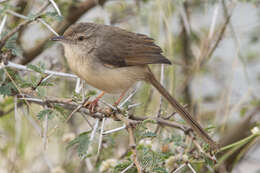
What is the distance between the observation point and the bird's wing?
3.61 metres

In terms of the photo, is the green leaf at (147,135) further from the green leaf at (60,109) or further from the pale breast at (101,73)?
the pale breast at (101,73)

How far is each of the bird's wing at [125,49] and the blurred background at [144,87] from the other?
0.65 ft

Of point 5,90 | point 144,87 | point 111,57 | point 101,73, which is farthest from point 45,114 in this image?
point 144,87

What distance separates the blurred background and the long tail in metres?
0.07

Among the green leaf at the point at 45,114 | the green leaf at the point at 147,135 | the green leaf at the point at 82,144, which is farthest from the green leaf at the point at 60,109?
Answer: the green leaf at the point at 147,135

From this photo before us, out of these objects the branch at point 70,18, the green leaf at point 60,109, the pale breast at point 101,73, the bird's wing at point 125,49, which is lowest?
the green leaf at point 60,109

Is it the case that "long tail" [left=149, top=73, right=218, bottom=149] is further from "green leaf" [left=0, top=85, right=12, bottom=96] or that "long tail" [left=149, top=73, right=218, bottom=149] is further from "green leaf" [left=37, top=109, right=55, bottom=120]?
"green leaf" [left=0, top=85, right=12, bottom=96]

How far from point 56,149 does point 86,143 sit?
3088mm

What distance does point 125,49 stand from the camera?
3709mm

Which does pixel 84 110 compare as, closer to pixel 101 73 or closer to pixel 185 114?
pixel 101 73

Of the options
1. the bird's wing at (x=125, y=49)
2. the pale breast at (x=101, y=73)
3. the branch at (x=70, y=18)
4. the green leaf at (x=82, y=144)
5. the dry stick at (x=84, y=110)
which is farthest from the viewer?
the branch at (x=70, y=18)

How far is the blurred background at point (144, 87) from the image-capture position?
3229 mm

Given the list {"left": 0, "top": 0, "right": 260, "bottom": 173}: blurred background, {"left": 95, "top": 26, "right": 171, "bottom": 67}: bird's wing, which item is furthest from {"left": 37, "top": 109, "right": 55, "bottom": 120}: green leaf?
{"left": 95, "top": 26, "right": 171, "bottom": 67}: bird's wing

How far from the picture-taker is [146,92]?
13.0 feet
